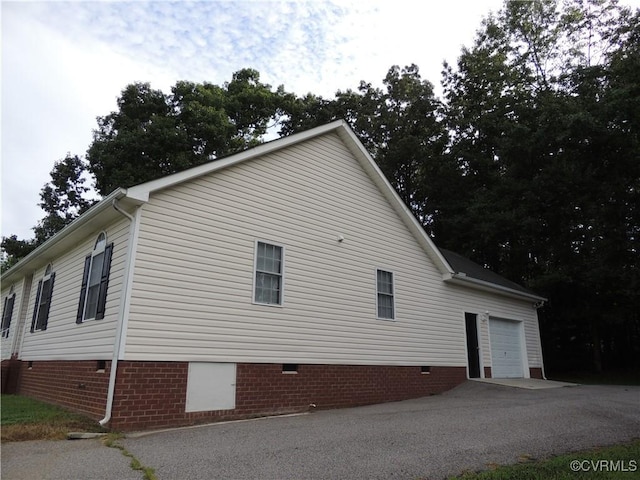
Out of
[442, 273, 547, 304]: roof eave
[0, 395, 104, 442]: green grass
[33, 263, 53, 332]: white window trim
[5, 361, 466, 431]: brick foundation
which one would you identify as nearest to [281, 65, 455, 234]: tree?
[442, 273, 547, 304]: roof eave

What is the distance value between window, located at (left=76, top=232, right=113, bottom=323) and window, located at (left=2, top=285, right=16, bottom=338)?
736 centimetres

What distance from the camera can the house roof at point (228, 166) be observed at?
8266 mm

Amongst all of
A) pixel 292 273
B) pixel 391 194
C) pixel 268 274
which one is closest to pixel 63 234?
pixel 268 274

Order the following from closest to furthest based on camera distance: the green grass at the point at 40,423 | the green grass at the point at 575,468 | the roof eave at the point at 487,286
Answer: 1. the green grass at the point at 575,468
2. the green grass at the point at 40,423
3. the roof eave at the point at 487,286

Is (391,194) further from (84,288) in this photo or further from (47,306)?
(47,306)

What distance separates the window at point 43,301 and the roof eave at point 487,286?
36.7ft

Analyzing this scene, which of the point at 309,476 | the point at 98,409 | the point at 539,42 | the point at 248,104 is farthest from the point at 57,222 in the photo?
the point at 539,42

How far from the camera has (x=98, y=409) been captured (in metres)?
7.76

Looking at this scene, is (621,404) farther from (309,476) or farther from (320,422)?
(309,476)

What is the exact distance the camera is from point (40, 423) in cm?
732

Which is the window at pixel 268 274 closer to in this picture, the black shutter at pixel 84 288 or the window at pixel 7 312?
the black shutter at pixel 84 288

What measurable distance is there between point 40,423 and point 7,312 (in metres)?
10.5

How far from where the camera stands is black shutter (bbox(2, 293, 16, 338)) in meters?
15.1
